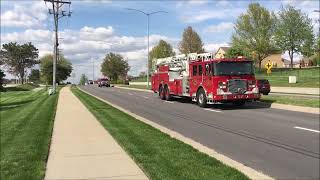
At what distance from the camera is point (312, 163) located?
10.5 metres

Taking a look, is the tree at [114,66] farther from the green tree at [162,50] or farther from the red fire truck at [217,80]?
the red fire truck at [217,80]

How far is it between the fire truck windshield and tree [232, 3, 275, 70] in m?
65.3

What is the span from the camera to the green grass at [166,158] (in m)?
8.44

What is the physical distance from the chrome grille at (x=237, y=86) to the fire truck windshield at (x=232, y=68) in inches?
15.3

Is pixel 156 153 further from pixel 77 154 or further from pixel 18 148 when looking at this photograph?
pixel 18 148

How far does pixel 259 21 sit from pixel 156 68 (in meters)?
58.0

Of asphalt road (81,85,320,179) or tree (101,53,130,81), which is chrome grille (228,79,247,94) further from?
tree (101,53,130,81)

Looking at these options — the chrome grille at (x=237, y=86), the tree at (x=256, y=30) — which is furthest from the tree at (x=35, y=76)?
the chrome grille at (x=237, y=86)

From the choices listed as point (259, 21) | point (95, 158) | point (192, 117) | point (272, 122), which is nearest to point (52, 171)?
point (95, 158)

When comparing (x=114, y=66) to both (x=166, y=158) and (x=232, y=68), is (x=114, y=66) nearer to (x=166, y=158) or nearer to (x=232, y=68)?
(x=232, y=68)

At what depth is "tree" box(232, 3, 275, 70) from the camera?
90.2 meters

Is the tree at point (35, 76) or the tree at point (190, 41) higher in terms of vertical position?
the tree at point (190, 41)

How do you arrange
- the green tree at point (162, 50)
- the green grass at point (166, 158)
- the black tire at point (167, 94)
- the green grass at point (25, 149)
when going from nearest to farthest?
1. the green grass at point (166, 158)
2. the green grass at point (25, 149)
3. the black tire at point (167, 94)
4. the green tree at point (162, 50)

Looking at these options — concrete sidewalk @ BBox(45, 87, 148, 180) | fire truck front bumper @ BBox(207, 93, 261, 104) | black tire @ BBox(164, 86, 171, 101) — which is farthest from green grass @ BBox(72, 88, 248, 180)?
black tire @ BBox(164, 86, 171, 101)
